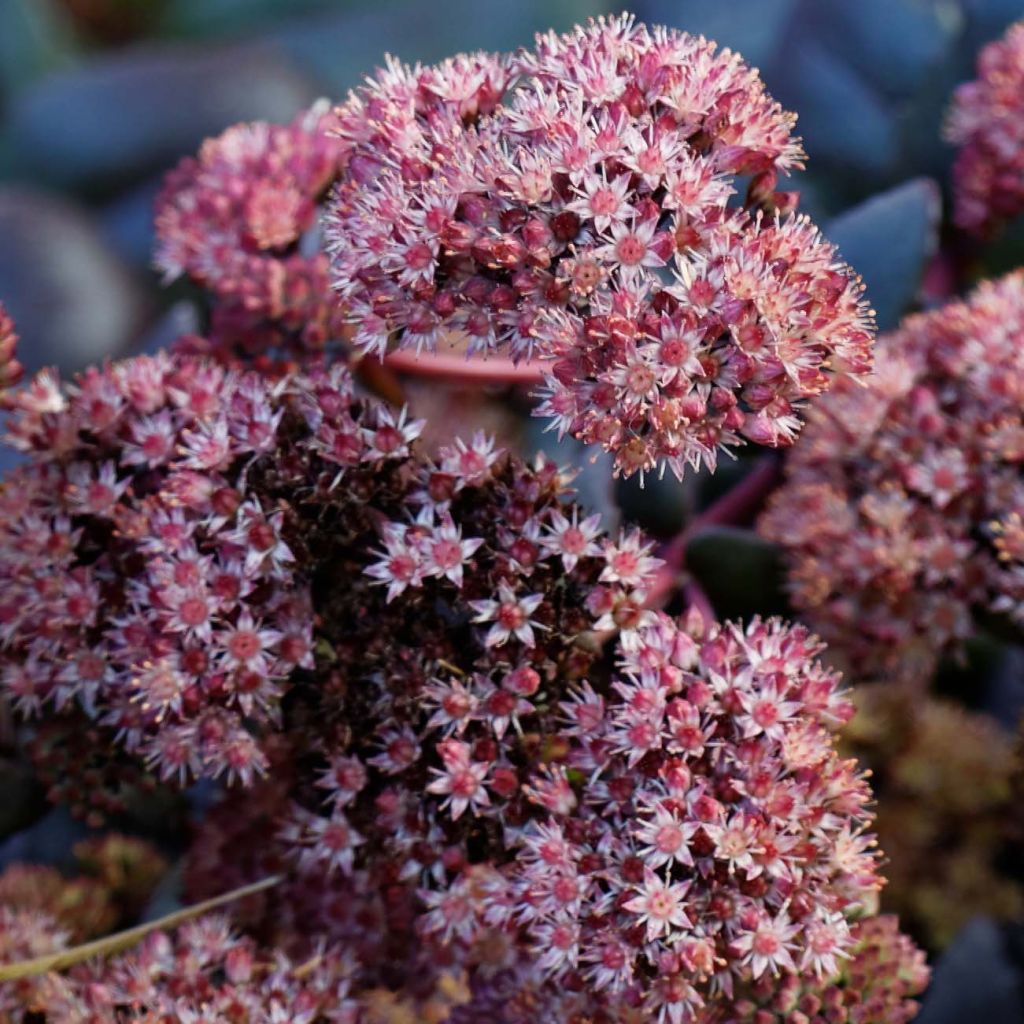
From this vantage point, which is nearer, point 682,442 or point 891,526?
point 682,442

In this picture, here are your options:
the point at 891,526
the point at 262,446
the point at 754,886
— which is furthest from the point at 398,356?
the point at 754,886

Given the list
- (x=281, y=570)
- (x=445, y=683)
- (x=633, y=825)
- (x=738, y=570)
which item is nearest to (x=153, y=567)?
(x=281, y=570)

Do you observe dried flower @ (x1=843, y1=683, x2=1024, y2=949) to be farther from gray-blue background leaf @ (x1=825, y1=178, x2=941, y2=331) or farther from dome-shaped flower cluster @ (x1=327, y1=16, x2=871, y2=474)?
dome-shaped flower cluster @ (x1=327, y1=16, x2=871, y2=474)

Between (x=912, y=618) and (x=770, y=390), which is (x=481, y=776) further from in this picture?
(x=912, y=618)

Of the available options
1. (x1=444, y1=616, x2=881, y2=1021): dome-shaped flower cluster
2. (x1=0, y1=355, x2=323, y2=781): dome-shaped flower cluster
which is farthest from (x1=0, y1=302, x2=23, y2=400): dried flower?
(x1=444, y1=616, x2=881, y2=1021): dome-shaped flower cluster

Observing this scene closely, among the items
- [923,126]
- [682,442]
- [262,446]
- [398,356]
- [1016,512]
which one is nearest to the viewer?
[682,442]

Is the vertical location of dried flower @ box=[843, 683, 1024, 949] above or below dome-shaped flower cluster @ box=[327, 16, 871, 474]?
below

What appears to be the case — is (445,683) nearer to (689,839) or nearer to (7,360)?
(689,839)
